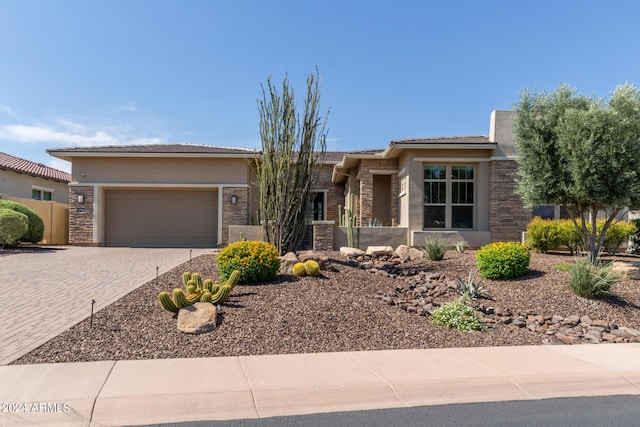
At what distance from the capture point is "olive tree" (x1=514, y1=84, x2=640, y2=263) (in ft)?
30.7

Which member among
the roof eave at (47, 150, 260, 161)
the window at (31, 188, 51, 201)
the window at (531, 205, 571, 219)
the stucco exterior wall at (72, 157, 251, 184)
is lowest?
the window at (531, 205, 571, 219)

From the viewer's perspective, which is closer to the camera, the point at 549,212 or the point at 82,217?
the point at 549,212

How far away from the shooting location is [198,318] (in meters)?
6.48

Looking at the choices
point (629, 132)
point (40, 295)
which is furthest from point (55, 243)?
point (629, 132)

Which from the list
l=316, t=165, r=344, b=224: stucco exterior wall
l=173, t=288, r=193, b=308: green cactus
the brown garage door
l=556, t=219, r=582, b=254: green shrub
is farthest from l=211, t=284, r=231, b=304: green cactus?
l=316, t=165, r=344, b=224: stucco exterior wall

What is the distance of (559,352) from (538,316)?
72.0 inches

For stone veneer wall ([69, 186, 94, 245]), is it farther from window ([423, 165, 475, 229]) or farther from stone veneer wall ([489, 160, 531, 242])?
stone veneer wall ([489, 160, 531, 242])

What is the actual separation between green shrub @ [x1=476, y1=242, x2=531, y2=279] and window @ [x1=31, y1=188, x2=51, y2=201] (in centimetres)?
2327

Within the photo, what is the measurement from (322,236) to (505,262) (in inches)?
267

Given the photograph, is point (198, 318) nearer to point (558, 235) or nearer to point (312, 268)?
point (312, 268)

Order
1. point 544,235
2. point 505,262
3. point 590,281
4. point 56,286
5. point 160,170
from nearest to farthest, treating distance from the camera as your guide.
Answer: point 590,281
point 56,286
point 505,262
point 544,235
point 160,170

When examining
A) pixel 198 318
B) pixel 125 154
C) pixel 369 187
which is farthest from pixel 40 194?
pixel 198 318

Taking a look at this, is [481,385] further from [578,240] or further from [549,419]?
[578,240]

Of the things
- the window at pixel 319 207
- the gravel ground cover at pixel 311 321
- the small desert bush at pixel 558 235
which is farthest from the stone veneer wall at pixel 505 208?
the window at pixel 319 207
